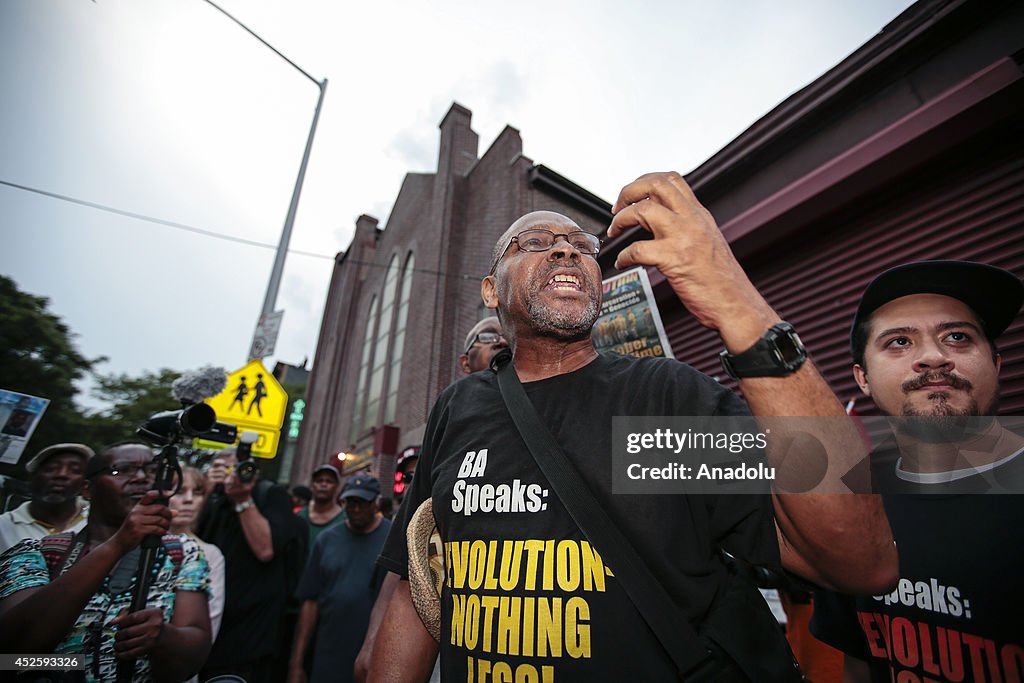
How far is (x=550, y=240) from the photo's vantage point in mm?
1905

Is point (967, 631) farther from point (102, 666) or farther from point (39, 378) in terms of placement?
point (39, 378)

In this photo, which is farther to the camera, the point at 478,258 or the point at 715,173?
the point at 478,258

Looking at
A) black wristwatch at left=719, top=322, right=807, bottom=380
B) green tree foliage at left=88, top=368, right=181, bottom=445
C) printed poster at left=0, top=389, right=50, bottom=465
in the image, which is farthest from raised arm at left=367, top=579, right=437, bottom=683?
green tree foliage at left=88, top=368, right=181, bottom=445

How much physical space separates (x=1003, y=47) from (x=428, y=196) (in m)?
15.1

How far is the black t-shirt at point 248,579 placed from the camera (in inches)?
143

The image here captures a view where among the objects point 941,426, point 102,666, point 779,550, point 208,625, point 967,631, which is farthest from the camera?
point 208,625

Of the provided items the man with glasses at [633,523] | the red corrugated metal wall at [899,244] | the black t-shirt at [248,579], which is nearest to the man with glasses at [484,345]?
the man with glasses at [633,523]

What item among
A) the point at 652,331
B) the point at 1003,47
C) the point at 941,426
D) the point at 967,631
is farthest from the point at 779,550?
the point at 1003,47

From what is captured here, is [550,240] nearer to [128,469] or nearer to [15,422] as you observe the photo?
[128,469]

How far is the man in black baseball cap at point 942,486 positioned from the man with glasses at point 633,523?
31.6 inches

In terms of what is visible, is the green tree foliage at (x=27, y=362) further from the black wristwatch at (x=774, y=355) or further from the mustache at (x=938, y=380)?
the mustache at (x=938, y=380)

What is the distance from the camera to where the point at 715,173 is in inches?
239

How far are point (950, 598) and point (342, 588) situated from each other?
3.93 meters

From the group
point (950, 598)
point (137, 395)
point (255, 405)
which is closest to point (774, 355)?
point (950, 598)
